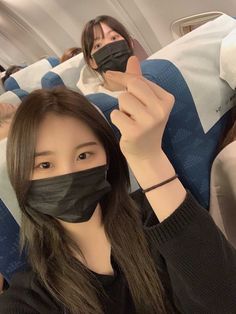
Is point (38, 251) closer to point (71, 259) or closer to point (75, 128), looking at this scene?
point (71, 259)

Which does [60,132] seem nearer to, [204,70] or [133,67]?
[133,67]

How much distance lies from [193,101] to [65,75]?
74.4 inches

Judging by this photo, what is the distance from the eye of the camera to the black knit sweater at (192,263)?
823 mm

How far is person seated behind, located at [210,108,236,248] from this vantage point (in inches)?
50.2

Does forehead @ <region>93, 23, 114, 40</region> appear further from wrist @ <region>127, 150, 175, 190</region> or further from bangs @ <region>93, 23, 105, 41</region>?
wrist @ <region>127, 150, 175, 190</region>

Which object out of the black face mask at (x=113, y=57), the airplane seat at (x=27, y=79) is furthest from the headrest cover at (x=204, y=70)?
the airplane seat at (x=27, y=79)

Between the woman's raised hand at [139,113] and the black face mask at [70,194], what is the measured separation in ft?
1.05

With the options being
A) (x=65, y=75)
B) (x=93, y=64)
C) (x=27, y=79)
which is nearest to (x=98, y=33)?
(x=93, y=64)

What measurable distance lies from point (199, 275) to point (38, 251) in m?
0.54

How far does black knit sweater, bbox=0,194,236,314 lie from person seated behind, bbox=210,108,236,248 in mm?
422

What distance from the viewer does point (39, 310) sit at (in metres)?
1.02

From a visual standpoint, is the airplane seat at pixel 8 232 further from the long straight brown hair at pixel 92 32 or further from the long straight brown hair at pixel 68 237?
the long straight brown hair at pixel 92 32

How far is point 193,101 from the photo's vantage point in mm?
1319

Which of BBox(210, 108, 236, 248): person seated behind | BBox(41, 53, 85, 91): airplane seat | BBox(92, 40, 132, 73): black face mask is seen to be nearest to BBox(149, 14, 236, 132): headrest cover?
BBox(210, 108, 236, 248): person seated behind
